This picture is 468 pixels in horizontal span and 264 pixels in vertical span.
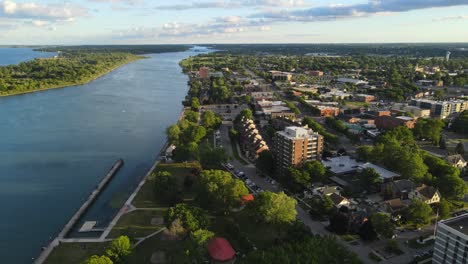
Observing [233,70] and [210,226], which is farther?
[233,70]

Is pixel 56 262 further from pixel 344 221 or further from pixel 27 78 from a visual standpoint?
pixel 27 78

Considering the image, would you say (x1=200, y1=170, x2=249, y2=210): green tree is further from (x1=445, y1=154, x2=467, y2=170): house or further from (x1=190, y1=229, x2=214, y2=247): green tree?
(x1=445, y1=154, x2=467, y2=170): house

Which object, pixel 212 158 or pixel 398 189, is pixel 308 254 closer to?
pixel 398 189

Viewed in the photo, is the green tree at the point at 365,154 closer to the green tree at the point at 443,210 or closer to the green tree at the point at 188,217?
the green tree at the point at 443,210

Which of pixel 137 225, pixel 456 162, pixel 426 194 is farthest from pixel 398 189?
pixel 137 225

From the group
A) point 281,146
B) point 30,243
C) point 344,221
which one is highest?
point 281,146

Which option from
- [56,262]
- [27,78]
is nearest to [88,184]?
[56,262]
